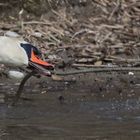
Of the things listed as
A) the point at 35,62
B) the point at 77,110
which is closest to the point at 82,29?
the point at 77,110

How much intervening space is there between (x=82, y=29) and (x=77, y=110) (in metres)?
3.68

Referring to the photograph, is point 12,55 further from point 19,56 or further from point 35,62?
point 35,62

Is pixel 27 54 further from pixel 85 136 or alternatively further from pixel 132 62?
pixel 132 62

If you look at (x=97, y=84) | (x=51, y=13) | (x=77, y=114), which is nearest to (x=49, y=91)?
(x=97, y=84)

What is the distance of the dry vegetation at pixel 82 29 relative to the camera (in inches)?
426

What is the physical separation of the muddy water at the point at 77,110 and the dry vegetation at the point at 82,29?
0.76 metres

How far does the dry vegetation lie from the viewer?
10.8m

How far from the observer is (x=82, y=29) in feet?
38.5

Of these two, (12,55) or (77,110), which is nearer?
(12,55)

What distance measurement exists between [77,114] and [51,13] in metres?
4.44

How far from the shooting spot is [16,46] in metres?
7.34

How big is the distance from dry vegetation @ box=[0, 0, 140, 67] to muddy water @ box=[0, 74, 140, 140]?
2.49ft

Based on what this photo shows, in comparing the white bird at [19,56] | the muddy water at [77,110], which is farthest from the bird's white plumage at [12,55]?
the muddy water at [77,110]

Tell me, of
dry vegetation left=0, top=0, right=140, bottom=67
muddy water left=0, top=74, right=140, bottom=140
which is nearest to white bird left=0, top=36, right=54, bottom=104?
muddy water left=0, top=74, right=140, bottom=140
